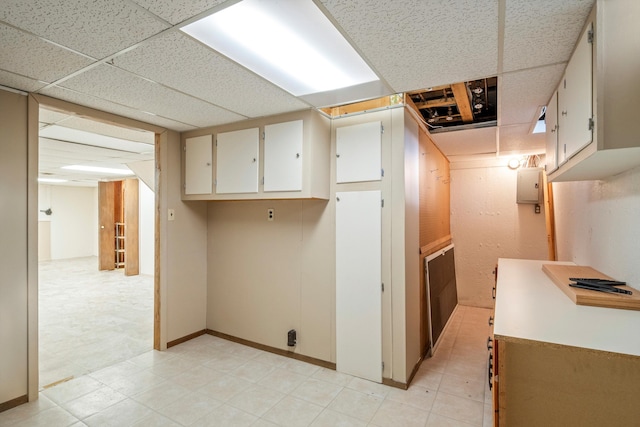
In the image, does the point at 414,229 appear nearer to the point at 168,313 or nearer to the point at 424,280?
the point at 424,280

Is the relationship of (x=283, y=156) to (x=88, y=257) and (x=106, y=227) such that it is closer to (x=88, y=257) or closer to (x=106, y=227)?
(x=106, y=227)

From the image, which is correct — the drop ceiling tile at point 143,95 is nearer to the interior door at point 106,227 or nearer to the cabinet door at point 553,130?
the cabinet door at point 553,130

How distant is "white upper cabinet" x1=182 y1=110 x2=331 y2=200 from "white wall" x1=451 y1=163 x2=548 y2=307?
318cm

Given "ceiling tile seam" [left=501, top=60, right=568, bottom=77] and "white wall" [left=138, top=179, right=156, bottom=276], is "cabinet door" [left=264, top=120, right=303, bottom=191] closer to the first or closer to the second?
"ceiling tile seam" [left=501, top=60, right=568, bottom=77]

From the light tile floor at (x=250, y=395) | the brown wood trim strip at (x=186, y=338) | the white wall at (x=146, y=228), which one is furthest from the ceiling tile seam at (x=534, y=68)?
the white wall at (x=146, y=228)

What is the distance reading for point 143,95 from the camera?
254cm

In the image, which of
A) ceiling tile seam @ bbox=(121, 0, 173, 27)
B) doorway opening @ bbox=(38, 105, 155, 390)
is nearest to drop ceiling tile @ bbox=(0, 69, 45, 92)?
doorway opening @ bbox=(38, 105, 155, 390)

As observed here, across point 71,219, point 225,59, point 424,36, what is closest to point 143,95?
point 225,59

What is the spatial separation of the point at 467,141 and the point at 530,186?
142 centimetres

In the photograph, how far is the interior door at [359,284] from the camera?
9.28ft

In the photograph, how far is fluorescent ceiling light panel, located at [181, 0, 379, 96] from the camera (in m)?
1.59

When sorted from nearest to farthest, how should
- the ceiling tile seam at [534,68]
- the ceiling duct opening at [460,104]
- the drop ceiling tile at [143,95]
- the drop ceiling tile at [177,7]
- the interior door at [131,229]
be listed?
the drop ceiling tile at [177,7] < the ceiling tile seam at [534,68] < the drop ceiling tile at [143,95] < the ceiling duct opening at [460,104] < the interior door at [131,229]

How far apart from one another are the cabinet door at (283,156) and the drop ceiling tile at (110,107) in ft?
3.42

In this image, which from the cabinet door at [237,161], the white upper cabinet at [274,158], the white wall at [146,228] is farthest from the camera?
the white wall at [146,228]
